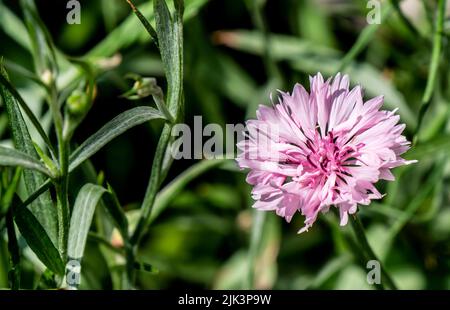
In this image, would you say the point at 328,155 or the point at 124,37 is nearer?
the point at 328,155

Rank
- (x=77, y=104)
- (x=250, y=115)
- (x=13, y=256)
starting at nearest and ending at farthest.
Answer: (x=77, y=104)
(x=13, y=256)
(x=250, y=115)

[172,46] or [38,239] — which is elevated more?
[172,46]

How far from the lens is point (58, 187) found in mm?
686

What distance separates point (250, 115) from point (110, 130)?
52 centimetres

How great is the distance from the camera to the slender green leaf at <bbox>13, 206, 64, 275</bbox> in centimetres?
70

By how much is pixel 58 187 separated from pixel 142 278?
0.53 meters

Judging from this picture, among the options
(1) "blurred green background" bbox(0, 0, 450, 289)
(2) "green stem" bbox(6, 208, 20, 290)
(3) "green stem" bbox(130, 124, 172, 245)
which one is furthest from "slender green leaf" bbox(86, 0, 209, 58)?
(2) "green stem" bbox(6, 208, 20, 290)

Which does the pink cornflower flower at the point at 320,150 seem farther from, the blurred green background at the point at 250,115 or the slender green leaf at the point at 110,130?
the blurred green background at the point at 250,115

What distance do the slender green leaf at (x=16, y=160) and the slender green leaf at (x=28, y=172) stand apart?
0.08 metres

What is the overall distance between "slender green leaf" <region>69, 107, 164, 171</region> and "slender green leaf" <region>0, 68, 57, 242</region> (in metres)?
0.06

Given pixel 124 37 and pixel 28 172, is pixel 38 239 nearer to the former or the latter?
pixel 28 172

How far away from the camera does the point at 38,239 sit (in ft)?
2.30

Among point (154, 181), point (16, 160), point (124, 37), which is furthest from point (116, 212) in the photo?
point (124, 37)
